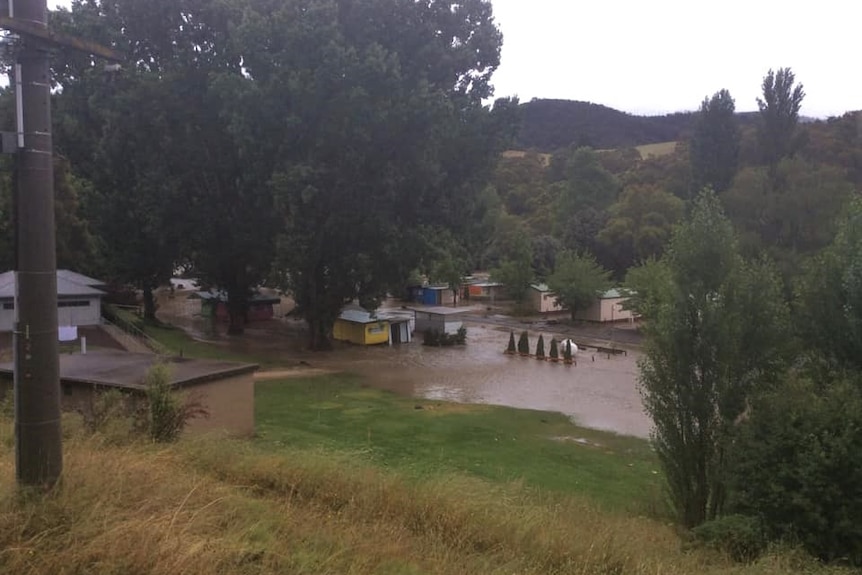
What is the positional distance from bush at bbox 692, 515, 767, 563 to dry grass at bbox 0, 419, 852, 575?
940mm

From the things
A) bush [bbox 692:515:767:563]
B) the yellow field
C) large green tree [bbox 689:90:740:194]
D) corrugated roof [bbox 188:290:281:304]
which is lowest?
bush [bbox 692:515:767:563]

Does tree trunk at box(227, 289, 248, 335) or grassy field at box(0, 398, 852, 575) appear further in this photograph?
tree trunk at box(227, 289, 248, 335)

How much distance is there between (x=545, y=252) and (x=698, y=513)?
58230 mm

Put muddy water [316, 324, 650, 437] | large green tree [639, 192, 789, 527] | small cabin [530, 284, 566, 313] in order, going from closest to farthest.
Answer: large green tree [639, 192, 789, 527] < muddy water [316, 324, 650, 437] < small cabin [530, 284, 566, 313]

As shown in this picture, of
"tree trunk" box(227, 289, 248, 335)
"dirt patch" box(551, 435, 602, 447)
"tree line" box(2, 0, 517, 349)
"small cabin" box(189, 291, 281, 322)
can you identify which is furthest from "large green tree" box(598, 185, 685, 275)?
"dirt patch" box(551, 435, 602, 447)

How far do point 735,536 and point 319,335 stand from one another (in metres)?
29.3

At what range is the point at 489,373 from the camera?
33500 mm

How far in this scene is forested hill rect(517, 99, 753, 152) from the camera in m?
146

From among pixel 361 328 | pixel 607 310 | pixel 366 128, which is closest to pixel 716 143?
pixel 607 310

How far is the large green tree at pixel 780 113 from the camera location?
53312mm

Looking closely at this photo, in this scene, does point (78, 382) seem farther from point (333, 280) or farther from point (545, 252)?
point (545, 252)

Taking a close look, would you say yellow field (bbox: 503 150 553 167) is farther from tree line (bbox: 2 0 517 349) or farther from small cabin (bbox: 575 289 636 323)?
tree line (bbox: 2 0 517 349)

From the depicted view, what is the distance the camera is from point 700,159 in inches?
2469

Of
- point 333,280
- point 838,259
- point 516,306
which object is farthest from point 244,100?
point 516,306
